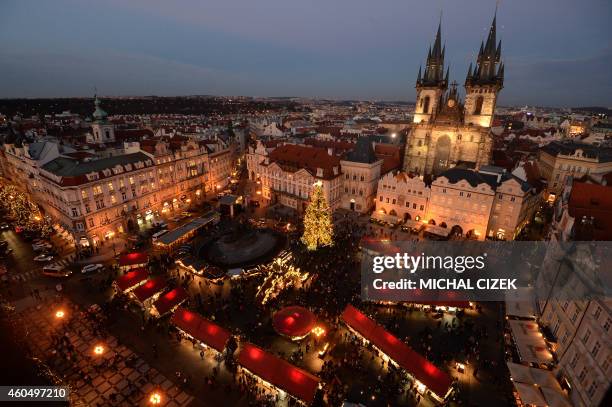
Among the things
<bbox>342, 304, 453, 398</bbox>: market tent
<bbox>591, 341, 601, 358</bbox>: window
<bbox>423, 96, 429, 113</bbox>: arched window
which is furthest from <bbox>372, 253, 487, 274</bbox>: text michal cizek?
<bbox>423, 96, 429, 113</bbox>: arched window

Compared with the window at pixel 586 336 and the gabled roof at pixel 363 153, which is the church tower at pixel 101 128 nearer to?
the gabled roof at pixel 363 153

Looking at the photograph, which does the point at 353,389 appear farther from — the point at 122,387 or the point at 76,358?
the point at 76,358

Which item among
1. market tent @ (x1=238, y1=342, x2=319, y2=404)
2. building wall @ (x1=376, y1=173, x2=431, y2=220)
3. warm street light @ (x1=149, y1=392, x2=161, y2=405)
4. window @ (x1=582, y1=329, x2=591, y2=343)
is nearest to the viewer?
market tent @ (x1=238, y1=342, x2=319, y2=404)

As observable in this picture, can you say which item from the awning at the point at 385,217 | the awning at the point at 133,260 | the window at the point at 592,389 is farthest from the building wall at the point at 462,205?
the awning at the point at 133,260

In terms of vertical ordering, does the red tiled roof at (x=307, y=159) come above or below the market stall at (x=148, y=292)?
above

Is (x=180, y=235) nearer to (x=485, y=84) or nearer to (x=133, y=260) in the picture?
(x=133, y=260)

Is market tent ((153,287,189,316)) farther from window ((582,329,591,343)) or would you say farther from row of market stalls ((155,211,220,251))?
window ((582,329,591,343))

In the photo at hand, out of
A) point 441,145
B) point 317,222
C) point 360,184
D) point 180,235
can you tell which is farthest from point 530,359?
point 441,145
